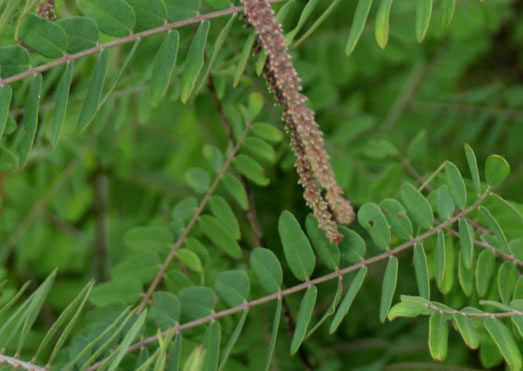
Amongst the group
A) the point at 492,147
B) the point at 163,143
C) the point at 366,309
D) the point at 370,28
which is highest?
the point at 370,28

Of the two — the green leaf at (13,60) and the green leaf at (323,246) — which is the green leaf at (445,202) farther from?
the green leaf at (13,60)

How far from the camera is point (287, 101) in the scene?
2.67ft

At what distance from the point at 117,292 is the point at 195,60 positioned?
1.47 feet

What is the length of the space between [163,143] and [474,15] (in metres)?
1.04

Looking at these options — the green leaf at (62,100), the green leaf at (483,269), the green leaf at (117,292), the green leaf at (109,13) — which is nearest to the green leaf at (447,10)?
the green leaf at (483,269)

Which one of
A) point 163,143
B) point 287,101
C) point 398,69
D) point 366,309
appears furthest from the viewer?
point 398,69

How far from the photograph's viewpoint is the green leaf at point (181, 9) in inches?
39.2

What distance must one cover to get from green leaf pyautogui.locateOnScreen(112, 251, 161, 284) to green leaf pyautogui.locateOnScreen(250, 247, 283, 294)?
0.26 metres

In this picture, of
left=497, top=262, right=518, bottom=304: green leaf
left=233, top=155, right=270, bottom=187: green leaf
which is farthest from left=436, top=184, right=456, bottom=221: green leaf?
left=233, top=155, right=270, bottom=187: green leaf

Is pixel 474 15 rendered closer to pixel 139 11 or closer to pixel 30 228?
pixel 139 11

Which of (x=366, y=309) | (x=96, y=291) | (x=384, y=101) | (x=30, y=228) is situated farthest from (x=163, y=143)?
(x=96, y=291)

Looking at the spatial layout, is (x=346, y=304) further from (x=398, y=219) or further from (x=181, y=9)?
(x=181, y=9)

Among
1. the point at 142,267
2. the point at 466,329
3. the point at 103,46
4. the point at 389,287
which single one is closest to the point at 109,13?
the point at 103,46

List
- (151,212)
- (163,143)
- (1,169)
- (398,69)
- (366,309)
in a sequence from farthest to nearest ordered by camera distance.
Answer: (398,69), (163,143), (151,212), (366,309), (1,169)
